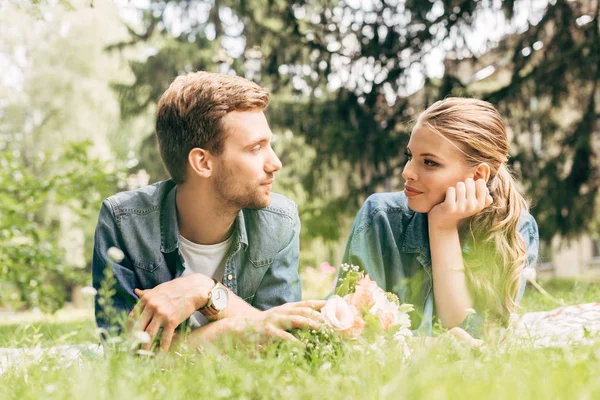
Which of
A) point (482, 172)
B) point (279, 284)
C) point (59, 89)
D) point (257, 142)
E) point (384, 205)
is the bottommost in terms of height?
point (279, 284)

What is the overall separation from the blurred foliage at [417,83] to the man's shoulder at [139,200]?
5.74 meters

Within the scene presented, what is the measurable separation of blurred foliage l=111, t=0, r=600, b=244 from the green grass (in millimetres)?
6592

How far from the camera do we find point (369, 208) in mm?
3299

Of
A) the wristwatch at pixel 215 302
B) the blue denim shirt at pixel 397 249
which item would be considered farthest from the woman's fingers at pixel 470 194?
the wristwatch at pixel 215 302

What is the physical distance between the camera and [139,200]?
10.5 feet

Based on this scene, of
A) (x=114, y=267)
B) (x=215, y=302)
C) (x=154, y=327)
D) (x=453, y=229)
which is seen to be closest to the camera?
(x=154, y=327)

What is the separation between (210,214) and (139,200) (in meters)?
0.38

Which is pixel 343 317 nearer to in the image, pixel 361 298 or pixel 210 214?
pixel 361 298

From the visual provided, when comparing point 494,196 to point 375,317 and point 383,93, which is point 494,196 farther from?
point 383,93

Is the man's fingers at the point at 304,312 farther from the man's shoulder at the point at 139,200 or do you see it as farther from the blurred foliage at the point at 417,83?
the blurred foliage at the point at 417,83

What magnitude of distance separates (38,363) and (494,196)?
7.59ft

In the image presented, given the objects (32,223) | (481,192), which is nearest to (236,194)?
(481,192)

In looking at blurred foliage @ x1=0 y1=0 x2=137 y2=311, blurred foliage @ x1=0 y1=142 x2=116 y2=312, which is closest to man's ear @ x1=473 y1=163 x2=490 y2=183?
blurred foliage @ x1=0 y1=142 x2=116 y2=312

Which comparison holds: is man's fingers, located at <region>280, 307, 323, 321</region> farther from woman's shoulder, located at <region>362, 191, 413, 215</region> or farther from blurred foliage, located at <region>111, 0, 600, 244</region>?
blurred foliage, located at <region>111, 0, 600, 244</region>
